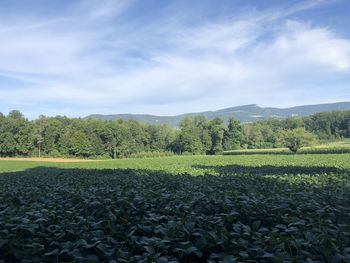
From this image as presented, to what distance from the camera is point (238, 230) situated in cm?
363

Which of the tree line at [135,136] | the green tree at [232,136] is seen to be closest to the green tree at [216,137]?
the tree line at [135,136]

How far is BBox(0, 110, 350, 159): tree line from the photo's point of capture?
116 metres

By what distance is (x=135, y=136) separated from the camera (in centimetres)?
13338

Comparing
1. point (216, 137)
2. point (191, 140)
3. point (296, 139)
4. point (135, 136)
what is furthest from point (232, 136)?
point (296, 139)

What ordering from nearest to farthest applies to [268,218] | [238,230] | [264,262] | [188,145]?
[264,262]
[238,230]
[268,218]
[188,145]

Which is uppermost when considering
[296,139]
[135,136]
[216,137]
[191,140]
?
[135,136]

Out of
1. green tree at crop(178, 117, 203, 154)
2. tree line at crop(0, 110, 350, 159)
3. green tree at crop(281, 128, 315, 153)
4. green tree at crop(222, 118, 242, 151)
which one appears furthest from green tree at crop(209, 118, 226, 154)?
green tree at crop(281, 128, 315, 153)

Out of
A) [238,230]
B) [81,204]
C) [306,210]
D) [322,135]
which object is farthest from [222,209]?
[322,135]

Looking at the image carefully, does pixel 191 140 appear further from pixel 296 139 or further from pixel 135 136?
pixel 296 139

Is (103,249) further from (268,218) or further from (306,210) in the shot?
(306,210)

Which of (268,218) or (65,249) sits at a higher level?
(65,249)

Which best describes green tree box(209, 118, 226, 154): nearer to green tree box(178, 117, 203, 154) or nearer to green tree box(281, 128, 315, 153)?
green tree box(178, 117, 203, 154)

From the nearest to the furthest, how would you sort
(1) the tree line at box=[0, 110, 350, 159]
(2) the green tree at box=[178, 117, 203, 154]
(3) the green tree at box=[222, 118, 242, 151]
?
(1) the tree line at box=[0, 110, 350, 159], (2) the green tree at box=[178, 117, 203, 154], (3) the green tree at box=[222, 118, 242, 151]

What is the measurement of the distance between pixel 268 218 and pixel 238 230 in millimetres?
1570
